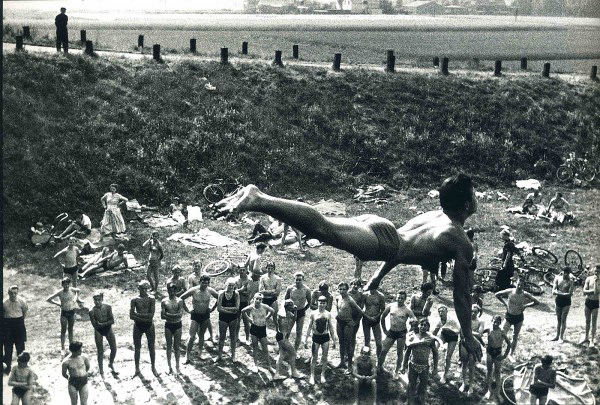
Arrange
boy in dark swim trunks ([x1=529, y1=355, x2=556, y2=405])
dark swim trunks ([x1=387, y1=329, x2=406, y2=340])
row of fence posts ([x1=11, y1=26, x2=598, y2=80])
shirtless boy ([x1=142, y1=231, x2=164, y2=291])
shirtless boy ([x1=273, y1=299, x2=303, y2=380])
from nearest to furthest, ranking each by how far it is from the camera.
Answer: boy in dark swim trunks ([x1=529, y1=355, x2=556, y2=405])
dark swim trunks ([x1=387, y1=329, x2=406, y2=340])
shirtless boy ([x1=273, y1=299, x2=303, y2=380])
shirtless boy ([x1=142, y1=231, x2=164, y2=291])
row of fence posts ([x1=11, y1=26, x2=598, y2=80])

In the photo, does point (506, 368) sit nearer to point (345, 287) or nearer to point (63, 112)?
point (345, 287)

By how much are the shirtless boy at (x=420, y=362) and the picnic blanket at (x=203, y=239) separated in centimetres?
994

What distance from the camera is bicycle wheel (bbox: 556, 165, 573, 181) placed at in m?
30.4

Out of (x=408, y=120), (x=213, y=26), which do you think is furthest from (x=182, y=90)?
(x=213, y=26)

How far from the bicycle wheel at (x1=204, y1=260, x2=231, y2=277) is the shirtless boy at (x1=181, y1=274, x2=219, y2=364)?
198 inches

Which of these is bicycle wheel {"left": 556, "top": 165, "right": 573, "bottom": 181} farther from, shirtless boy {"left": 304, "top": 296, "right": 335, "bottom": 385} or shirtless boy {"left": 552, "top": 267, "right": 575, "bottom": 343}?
shirtless boy {"left": 304, "top": 296, "right": 335, "bottom": 385}

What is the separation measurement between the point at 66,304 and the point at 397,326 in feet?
21.2

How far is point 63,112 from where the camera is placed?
26.1 meters

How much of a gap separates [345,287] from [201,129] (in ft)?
54.4

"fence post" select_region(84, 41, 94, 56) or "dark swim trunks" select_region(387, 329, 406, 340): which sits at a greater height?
"fence post" select_region(84, 41, 94, 56)

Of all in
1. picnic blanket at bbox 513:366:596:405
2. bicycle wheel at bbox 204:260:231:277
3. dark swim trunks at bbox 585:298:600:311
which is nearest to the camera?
picnic blanket at bbox 513:366:596:405

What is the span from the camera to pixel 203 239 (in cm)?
2145

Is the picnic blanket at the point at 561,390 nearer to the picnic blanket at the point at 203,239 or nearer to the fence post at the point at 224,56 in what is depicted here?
the picnic blanket at the point at 203,239

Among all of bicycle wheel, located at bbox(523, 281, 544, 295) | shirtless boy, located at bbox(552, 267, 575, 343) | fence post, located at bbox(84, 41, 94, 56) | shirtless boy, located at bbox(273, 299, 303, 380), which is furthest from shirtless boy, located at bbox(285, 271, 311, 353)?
fence post, located at bbox(84, 41, 94, 56)
